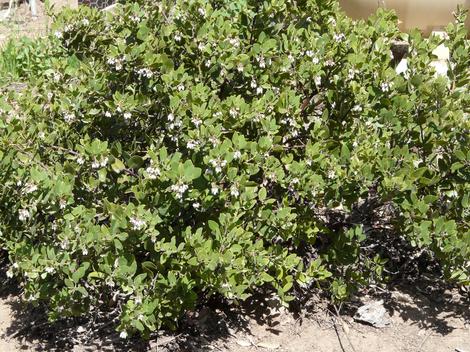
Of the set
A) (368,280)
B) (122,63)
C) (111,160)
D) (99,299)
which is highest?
(122,63)

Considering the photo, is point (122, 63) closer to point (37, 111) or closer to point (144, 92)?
point (144, 92)

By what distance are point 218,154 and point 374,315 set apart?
4.31 feet

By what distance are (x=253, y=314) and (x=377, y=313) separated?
1.97 feet

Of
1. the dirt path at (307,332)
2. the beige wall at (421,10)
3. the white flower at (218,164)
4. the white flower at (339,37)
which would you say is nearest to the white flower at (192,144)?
the white flower at (218,164)

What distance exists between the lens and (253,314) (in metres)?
3.61

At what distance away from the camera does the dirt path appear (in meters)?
3.44

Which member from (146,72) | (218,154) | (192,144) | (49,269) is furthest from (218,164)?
(49,269)

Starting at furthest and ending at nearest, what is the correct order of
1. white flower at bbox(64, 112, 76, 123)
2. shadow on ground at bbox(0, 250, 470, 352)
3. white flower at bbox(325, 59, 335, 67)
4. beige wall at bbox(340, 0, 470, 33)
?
beige wall at bbox(340, 0, 470, 33) < shadow on ground at bbox(0, 250, 470, 352) < white flower at bbox(325, 59, 335, 67) < white flower at bbox(64, 112, 76, 123)

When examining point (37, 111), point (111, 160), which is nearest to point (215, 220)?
point (111, 160)

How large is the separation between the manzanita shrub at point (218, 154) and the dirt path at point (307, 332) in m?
0.19

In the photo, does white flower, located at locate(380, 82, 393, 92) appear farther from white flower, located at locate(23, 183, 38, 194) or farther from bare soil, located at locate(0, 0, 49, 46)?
bare soil, located at locate(0, 0, 49, 46)

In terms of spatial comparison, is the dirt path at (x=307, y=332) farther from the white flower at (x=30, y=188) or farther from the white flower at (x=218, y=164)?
the white flower at (x=218, y=164)

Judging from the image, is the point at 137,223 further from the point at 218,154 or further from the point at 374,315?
the point at 374,315

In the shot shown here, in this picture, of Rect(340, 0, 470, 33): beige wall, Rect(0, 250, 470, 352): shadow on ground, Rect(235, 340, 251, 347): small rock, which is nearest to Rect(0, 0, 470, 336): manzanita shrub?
Rect(0, 250, 470, 352): shadow on ground
